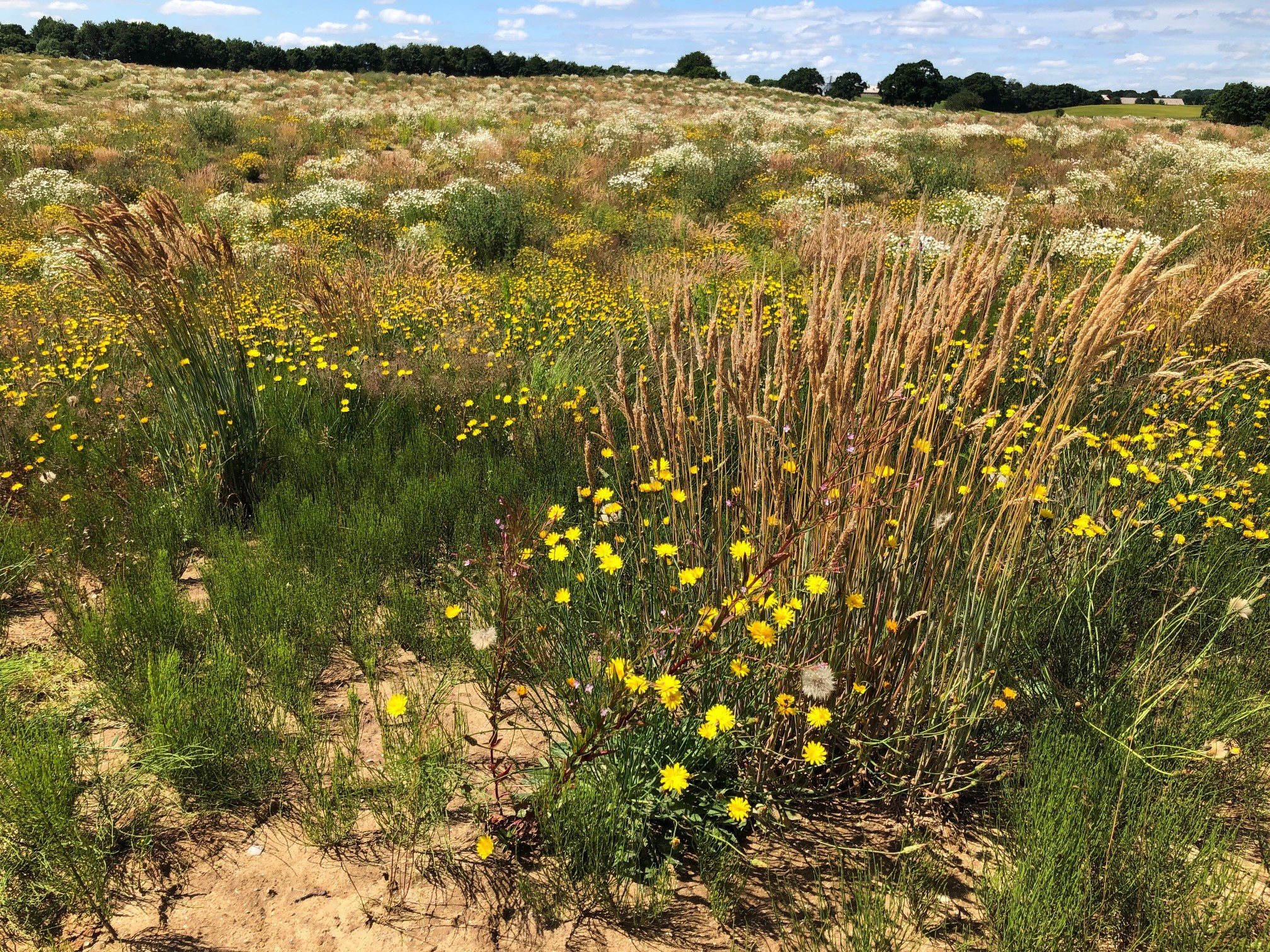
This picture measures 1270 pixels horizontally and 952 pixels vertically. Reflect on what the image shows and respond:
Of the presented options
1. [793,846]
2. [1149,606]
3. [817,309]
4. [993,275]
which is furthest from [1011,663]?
[817,309]

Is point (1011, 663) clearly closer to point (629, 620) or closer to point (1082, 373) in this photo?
point (1082, 373)

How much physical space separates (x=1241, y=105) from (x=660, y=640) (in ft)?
131

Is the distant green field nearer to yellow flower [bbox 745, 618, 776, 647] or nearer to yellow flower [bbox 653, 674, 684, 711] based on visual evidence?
yellow flower [bbox 745, 618, 776, 647]

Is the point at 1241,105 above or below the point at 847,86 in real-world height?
below

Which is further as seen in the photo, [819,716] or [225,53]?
[225,53]

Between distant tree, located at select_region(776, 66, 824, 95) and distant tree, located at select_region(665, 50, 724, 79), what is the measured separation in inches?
226

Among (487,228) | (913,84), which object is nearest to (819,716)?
(487,228)

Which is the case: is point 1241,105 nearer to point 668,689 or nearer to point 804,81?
point 804,81

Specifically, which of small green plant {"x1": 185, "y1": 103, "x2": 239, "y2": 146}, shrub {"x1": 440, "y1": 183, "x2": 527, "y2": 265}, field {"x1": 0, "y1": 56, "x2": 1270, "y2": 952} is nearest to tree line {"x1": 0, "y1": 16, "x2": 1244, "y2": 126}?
small green plant {"x1": 185, "y1": 103, "x2": 239, "y2": 146}

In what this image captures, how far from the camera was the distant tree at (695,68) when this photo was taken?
47.3m

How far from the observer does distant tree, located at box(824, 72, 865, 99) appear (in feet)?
168

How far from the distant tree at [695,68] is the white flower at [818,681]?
2045 inches

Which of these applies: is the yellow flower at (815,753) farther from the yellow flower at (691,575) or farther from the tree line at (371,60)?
the tree line at (371,60)

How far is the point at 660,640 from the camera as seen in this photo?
6.92ft
